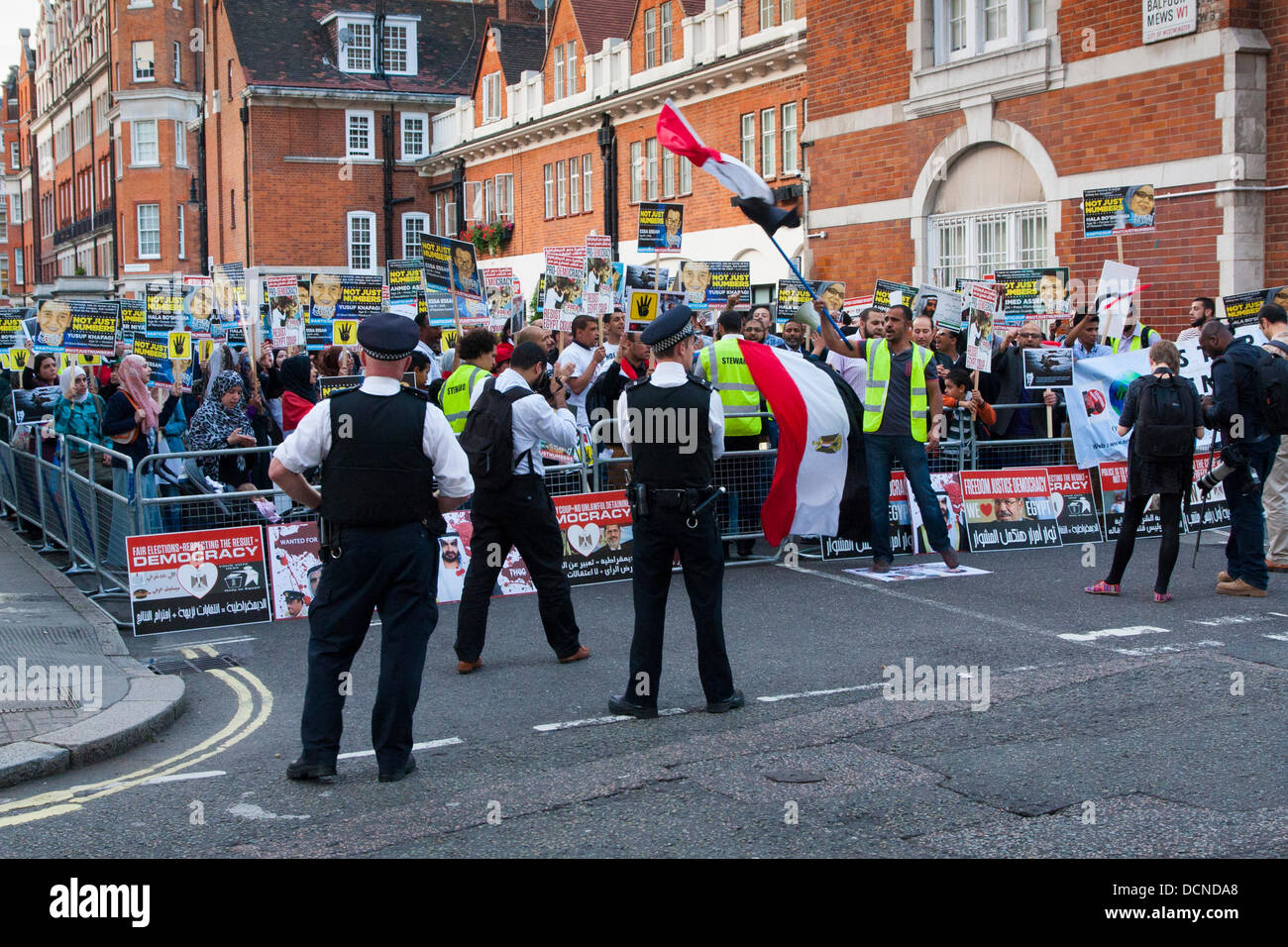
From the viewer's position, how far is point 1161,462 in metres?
9.60

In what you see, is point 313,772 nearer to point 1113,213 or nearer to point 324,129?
point 1113,213

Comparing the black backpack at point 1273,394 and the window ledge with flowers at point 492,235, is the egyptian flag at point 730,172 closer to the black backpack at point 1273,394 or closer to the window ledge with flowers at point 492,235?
the black backpack at point 1273,394

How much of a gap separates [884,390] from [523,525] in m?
3.84

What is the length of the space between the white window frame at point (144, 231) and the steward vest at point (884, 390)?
55.0m

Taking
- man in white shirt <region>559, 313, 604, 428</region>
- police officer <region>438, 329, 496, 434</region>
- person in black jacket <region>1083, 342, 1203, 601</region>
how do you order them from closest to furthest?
police officer <region>438, 329, 496, 434</region> → person in black jacket <region>1083, 342, 1203, 601</region> → man in white shirt <region>559, 313, 604, 428</region>

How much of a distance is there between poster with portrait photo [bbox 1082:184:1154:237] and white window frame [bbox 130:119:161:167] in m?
52.8

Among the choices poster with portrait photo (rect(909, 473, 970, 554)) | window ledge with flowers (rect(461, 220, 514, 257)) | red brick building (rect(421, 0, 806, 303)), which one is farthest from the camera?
window ledge with flowers (rect(461, 220, 514, 257))

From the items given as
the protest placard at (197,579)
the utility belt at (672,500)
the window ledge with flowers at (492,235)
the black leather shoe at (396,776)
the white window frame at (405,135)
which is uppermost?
the white window frame at (405,135)

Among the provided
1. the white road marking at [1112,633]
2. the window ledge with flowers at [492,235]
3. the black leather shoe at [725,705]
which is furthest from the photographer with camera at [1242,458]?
the window ledge with flowers at [492,235]

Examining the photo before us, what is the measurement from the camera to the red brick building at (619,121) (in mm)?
30875

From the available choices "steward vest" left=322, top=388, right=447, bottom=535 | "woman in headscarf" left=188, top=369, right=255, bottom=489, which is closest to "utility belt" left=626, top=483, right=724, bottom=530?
"steward vest" left=322, top=388, right=447, bottom=535

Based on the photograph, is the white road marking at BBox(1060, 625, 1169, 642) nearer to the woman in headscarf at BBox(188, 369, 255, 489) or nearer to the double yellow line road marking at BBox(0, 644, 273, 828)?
the double yellow line road marking at BBox(0, 644, 273, 828)

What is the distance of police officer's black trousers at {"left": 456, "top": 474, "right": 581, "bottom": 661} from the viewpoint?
8078 mm
